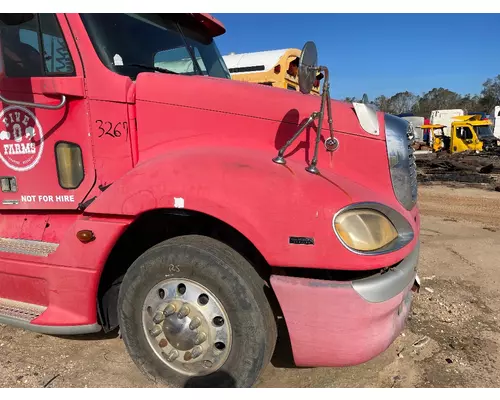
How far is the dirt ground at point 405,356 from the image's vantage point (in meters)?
2.93

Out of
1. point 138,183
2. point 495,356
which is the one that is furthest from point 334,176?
point 495,356

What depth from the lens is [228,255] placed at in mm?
2510

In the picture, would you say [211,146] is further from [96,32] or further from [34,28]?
[34,28]

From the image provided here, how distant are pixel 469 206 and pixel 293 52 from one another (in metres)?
5.10

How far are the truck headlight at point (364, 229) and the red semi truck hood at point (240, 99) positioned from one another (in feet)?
2.06

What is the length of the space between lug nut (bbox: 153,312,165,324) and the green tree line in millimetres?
68554

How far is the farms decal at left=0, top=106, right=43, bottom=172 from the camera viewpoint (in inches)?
125

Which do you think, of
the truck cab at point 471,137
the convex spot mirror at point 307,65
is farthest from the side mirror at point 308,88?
the truck cab at point 471,137

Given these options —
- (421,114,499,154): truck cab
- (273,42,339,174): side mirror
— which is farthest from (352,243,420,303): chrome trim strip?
(421,114,499,154): truck cab

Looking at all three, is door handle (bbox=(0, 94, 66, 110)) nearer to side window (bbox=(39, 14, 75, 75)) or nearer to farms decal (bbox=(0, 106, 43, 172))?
farms decal (bbox=(0, 106, 43, 172))

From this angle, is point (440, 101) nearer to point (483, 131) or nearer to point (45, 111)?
point (483, 131)

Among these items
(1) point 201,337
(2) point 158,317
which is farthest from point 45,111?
(1) point 201,337

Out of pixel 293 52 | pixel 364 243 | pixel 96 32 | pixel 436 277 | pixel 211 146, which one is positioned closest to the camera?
pixel 364 243

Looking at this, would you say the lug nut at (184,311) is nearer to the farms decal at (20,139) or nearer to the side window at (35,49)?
the farms decal at (20,139)
